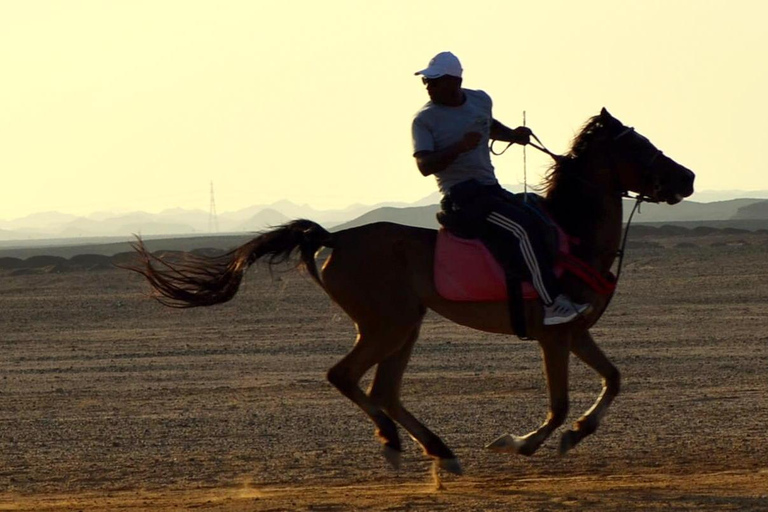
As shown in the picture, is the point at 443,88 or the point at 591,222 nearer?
the point at 443,88

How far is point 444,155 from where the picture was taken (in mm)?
10930

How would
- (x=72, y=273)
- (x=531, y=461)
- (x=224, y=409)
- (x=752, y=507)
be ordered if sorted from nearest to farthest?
(x=752, y=507)
(x=531, y=461)
(x=224, y=409)
(x=72, y=273)

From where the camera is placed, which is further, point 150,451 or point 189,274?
point 150,451

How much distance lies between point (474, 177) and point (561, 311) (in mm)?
1222

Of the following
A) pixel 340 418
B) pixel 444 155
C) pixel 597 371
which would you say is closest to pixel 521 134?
pixel 444 155

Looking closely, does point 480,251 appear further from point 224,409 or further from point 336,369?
point 224,409

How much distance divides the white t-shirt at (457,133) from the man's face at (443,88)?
62mm

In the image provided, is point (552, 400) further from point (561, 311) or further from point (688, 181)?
point (688, 181)

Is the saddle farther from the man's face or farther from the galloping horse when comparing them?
the man's face

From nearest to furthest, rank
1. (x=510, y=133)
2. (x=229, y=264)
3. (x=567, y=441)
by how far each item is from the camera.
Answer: (x=567, y=441) < (x=510, y=133) < (x=229, y=264)

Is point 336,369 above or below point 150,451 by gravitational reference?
above

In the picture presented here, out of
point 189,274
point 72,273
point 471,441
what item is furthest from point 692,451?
point 72,273

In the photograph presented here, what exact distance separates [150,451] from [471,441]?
283 centimetres

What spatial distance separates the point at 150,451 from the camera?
43.0ft
